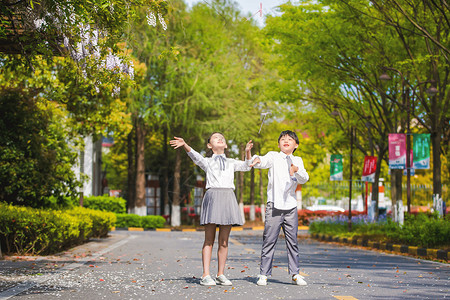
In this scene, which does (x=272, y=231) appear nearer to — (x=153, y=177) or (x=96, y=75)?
(x=96, y=75)

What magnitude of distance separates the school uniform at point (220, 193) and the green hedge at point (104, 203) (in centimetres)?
2273

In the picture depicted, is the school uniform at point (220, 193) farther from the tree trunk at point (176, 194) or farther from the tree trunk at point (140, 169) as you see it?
the tree trunk at point (176, 194)

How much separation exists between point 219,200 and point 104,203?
2413 cm

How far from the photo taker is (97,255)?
13.3m

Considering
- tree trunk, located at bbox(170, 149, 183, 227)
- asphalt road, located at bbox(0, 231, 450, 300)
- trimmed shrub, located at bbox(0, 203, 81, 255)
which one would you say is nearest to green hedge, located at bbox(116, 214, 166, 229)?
tree trunk, located at bbox(170, 149, 183, 227)

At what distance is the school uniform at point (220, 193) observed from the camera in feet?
24.6

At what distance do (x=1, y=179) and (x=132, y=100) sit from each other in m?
18.9

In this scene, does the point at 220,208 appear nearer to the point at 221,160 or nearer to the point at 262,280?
the point at 221,160

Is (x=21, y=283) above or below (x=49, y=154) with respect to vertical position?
below

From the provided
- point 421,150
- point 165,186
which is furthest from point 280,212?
point 165,186

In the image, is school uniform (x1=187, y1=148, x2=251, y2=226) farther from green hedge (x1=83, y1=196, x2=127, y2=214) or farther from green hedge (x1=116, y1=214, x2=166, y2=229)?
green hedge (x1=116, y1=214, x2=166, y2=229)

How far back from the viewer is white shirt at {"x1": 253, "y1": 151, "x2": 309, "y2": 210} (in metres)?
7.72

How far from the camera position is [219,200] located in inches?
297

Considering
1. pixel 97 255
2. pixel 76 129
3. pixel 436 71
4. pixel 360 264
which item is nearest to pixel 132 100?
pixel 76 129
